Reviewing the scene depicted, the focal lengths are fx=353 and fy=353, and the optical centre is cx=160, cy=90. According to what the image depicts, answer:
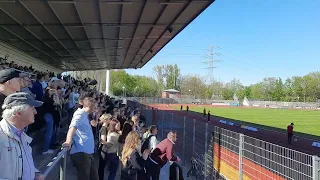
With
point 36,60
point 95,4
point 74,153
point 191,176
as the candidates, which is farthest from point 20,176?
point 36,60

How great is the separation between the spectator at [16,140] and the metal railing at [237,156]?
3486 mm

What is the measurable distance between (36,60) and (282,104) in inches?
3836

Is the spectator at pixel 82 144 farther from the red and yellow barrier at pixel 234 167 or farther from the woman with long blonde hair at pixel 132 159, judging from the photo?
the red and yellow barrier at pixel 234 167

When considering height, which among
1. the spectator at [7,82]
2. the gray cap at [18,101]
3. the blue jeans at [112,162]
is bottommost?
the blue jeans at [112,162]

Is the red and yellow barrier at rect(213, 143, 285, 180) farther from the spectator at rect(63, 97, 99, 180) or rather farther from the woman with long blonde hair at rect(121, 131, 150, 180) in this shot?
the spectator at rect(63, 97, 99, 180)

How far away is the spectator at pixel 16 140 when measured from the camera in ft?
8.54

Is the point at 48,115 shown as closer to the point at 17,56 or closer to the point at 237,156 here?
the point at 237,156

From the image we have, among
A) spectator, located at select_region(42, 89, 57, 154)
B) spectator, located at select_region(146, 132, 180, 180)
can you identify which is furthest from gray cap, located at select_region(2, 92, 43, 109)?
spectator, located at select_region(146, 132, 180, 180)

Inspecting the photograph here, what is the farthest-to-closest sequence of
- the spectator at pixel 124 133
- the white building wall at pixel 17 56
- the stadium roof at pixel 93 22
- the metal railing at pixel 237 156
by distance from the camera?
the white building wall at pixel 17 56 → the stadium roof at pixel 93 22 → the spectator at pixel 124 133 → the metal railing at pixel 237 156

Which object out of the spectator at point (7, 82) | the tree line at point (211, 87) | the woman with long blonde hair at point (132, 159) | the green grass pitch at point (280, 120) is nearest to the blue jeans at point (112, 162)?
the woman with long blonde hair at point (132, 159)

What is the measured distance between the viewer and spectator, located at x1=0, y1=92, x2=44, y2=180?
2604mm

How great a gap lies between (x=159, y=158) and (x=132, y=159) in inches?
35.7

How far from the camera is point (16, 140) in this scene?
8.84 ft

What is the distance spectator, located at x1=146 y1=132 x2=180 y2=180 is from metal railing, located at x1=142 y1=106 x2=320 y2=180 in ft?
3.89
